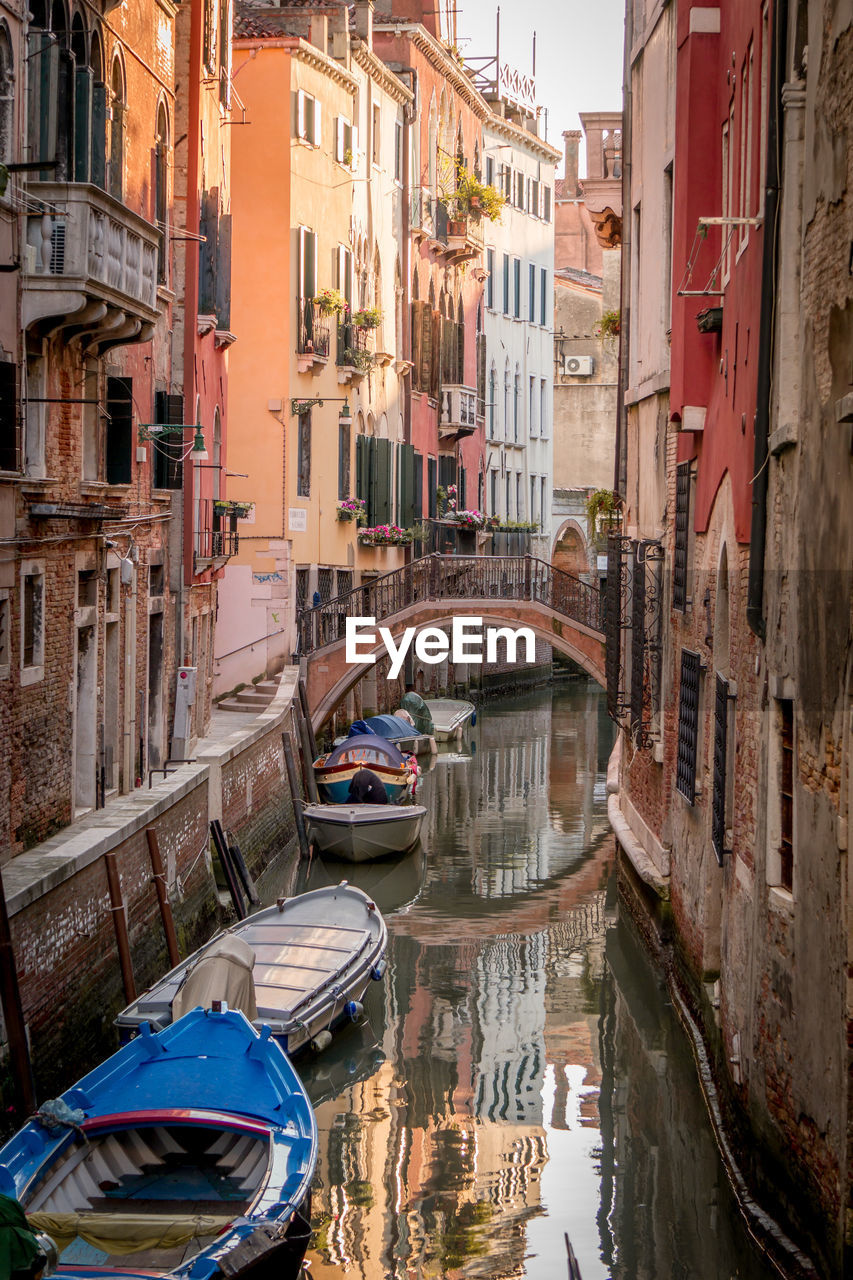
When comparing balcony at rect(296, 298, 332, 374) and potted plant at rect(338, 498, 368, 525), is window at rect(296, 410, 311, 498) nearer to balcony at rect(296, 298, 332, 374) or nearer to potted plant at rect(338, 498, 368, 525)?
balcony at rect(296, 298, 332, 374)

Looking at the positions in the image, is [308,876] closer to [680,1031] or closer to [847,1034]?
[680,1031]

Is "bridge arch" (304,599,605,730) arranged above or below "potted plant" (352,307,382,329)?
below

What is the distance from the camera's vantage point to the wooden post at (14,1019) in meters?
9.95

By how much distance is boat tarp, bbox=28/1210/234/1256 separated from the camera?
8523 mm

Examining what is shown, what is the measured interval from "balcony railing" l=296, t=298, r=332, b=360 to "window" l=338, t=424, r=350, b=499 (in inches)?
69.7

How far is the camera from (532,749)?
34.2 meters

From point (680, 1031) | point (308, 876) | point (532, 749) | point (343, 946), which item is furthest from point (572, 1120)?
point (532, 749)

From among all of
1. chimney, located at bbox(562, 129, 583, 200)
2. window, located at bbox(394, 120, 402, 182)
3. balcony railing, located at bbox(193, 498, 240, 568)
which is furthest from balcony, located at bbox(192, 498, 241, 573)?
chimney, located at bbox(562, 129, 583, 200)

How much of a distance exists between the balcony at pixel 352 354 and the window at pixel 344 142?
9.24 ft

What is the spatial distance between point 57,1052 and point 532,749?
2327cm

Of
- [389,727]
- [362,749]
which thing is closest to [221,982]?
[362,749]

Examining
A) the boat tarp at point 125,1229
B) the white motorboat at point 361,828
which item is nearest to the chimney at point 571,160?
the white motorboat at point 361,828

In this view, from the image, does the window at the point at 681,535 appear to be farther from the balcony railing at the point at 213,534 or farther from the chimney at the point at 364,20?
the chimney at the point at 364,20

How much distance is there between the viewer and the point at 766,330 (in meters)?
9.94
